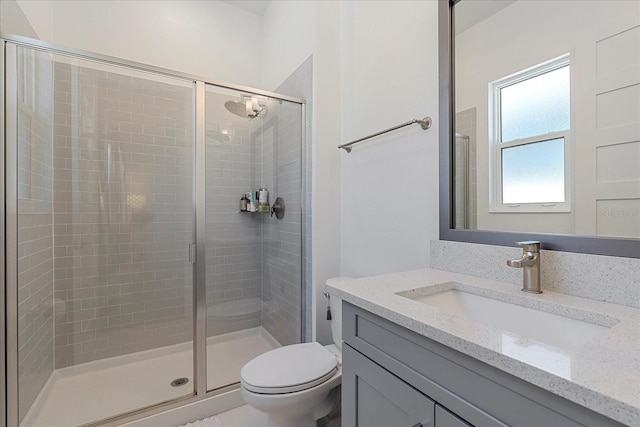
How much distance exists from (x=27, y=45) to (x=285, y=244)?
68.3 inches

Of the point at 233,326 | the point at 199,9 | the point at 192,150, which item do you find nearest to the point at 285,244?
the point at 233,326

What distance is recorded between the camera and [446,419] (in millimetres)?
616

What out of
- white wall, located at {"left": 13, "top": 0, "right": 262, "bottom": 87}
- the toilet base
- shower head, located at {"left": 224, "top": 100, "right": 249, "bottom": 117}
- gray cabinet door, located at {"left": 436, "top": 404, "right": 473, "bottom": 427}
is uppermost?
white wall, located at {"left": 13, "top": 0, "right": 262, "bottom": 87}

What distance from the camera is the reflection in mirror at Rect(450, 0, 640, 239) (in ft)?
2.66

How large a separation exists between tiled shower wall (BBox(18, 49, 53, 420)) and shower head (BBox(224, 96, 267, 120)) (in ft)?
3.34

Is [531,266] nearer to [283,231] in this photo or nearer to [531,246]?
[531,246]

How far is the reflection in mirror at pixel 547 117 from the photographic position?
81 centimetres

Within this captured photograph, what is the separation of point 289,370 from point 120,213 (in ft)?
5.38

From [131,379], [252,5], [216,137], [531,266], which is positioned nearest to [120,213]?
[216,137]

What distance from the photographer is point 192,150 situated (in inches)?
77.7

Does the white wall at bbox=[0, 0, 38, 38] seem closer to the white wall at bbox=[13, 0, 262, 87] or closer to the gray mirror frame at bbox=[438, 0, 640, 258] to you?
the white wall at bbox=[13, 0, 262, 87]

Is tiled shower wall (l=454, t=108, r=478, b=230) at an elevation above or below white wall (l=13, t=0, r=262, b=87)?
below

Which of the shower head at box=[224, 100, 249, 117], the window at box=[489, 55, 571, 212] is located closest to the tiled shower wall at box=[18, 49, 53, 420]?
the shower head at box=[224, 100, 249, 117]

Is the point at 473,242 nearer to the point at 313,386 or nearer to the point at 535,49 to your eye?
the point at 535,49
